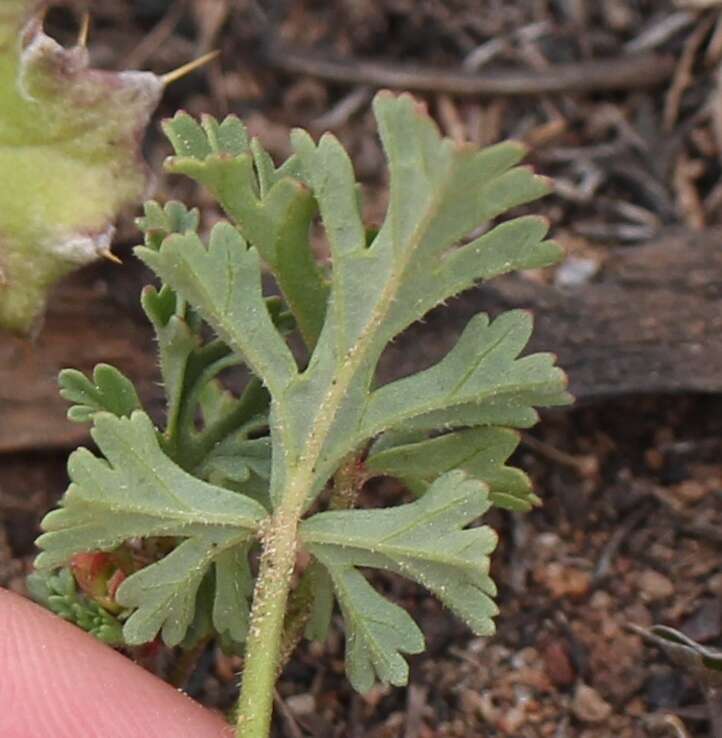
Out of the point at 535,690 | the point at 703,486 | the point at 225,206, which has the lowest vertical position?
the point at 535,690

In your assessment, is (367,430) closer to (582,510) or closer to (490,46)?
(582,510)

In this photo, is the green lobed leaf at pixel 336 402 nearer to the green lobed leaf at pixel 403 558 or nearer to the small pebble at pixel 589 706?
the green lobed leaf at pixel 403 558

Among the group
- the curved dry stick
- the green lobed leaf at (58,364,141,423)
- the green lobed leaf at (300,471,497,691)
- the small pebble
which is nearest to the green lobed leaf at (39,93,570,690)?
the green lobed leaf at (300,471,497,691)

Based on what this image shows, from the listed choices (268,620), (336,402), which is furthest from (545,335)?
(268,620)

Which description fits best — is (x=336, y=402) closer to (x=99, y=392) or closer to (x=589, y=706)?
(x=99, y=392)

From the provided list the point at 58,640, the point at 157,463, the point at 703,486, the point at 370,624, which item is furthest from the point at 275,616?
the point at 703,486
